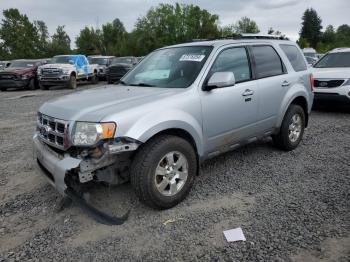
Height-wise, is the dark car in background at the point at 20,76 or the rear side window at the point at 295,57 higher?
the rear side window at the point at 295,57

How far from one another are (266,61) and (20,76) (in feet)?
50.8

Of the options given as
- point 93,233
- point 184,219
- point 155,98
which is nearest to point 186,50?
point 155,98

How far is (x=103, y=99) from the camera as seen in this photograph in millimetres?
3596

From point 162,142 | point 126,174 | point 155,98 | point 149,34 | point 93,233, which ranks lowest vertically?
point 93,233

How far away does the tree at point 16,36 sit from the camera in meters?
50.3

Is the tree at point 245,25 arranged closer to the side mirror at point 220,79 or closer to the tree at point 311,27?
the tree at point 311,27

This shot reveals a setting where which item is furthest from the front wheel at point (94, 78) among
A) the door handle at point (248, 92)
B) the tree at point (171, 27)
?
the tree at point (171, 27)

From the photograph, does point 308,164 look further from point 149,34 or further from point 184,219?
point 149,34

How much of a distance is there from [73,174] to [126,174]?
543mm

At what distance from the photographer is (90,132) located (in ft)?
10.1

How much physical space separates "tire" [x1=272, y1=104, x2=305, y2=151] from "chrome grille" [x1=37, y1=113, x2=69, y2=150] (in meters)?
3.34

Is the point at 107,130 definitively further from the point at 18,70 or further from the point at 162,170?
the point at 18,70

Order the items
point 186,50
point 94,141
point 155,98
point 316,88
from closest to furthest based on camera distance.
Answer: point 94,141
point 155,98
point 186,50
point 316,88

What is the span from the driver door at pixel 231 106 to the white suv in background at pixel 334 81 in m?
4.59
